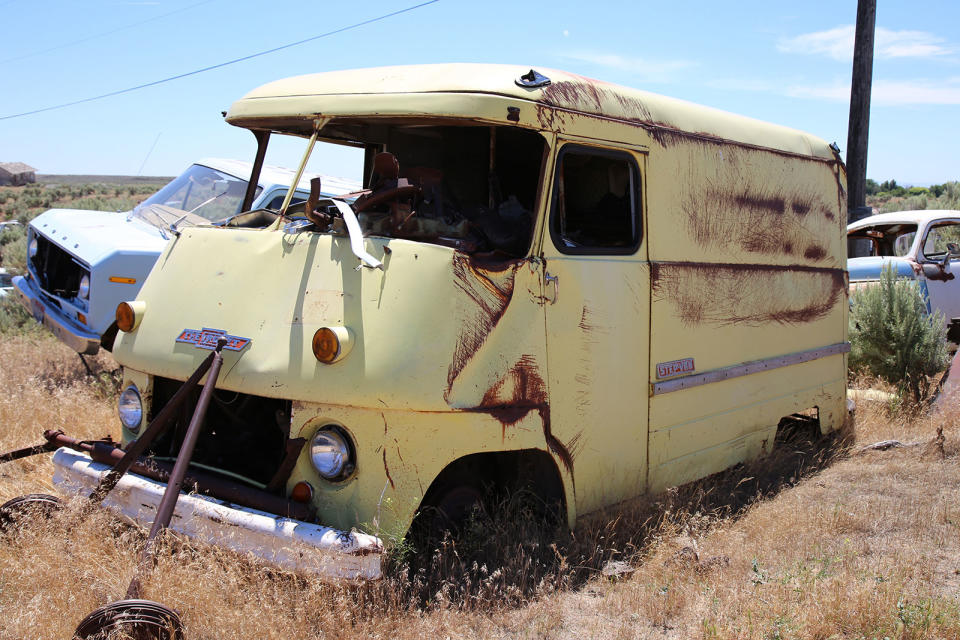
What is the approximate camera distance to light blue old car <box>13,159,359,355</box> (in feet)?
23.9

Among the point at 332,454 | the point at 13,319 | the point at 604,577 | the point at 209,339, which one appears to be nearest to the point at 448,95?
the point at 209,339

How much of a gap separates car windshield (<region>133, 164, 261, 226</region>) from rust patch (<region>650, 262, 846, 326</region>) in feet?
15.8

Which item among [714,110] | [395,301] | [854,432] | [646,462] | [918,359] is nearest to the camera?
[395,301]

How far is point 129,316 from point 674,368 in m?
2.94

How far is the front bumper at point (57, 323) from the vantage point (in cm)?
736

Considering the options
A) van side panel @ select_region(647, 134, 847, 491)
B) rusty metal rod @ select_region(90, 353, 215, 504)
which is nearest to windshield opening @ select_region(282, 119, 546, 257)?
van side panel @ select_region(647, 134, 847, 491)

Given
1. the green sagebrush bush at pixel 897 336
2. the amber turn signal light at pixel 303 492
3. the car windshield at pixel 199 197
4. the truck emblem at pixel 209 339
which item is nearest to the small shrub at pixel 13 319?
the car windshield at pixel 199 197

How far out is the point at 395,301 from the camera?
3441 mm

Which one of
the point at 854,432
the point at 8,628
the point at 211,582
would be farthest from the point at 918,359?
the point at 8,628

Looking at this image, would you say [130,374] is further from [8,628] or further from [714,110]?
[714,110]

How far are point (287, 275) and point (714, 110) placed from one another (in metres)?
3.14

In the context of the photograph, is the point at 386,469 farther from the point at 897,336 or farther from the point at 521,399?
the point at 897,336

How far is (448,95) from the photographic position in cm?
362

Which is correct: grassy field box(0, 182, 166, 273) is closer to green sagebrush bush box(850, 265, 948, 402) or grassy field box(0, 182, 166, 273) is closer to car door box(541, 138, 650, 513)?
car door box(541, 138, 650, 513)
